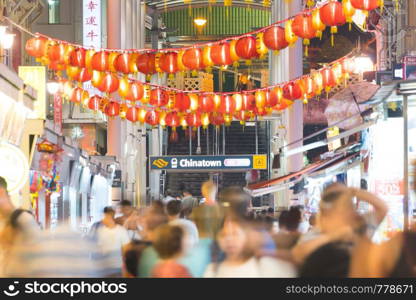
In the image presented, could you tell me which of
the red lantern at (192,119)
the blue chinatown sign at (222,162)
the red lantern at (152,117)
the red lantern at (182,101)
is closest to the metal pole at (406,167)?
the red lantern at (182,101)

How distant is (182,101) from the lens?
98.1 feet

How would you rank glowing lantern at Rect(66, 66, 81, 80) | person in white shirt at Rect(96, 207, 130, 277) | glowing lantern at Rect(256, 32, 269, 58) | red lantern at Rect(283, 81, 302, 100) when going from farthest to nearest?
red lantern at Rect(283, 81, 302, 100) < glowing lantern at Rect(66, 66, 81, 80) < glowing lantern at Rect(256, 32, 269, 58) < person in white shirt at Rect(96, 207, 130, 277)

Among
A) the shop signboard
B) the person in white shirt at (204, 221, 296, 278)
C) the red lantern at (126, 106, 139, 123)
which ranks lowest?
the person in white shirt at (204, 221, 296, 278)

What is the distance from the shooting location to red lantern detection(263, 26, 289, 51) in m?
20.6

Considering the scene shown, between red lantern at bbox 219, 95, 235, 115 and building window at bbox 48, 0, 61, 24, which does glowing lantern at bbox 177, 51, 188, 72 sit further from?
building window at bbox 48, 0, 61, 24

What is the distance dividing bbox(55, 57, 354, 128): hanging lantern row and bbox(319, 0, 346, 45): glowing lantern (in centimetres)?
671

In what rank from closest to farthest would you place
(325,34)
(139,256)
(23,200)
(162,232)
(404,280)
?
1. (404,280)
2. (162,232)
3. (139,256)
4. (23,200)
5. (325,34)

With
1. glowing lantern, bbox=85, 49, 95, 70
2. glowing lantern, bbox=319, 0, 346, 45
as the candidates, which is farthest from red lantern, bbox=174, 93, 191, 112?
glowing lantern, bbox=319, 0, 346, 45

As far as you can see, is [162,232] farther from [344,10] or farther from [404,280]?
[344,10]

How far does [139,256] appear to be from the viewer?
24.1 ft

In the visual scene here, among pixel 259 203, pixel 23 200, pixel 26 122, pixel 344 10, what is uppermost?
pixel 344 10

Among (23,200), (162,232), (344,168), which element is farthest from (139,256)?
(344,168)

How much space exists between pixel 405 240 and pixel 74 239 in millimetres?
2529

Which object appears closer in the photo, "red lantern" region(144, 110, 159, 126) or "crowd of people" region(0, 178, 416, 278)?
"crowd of people" region(0, 178, 416, 278)
